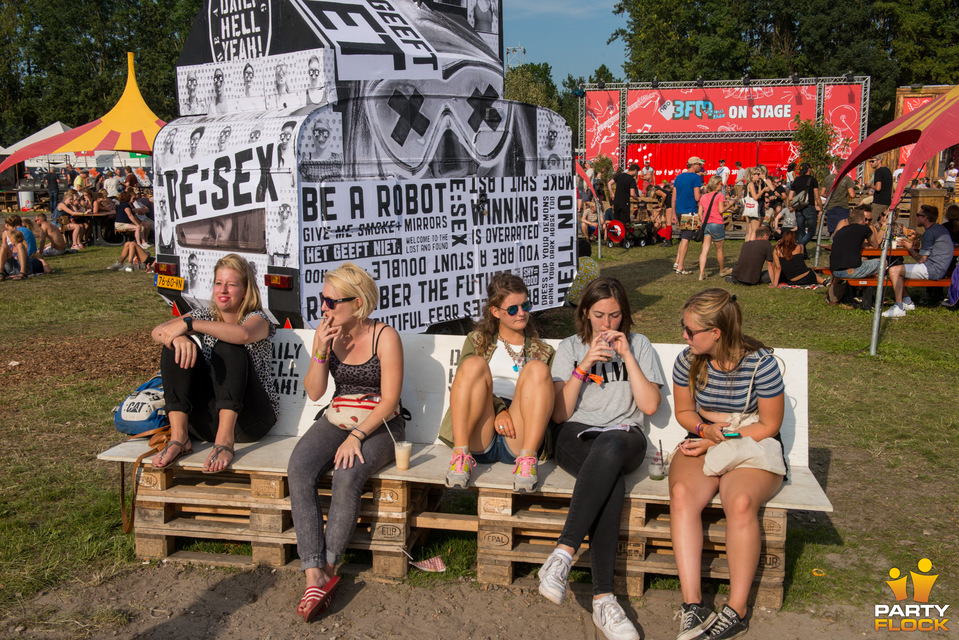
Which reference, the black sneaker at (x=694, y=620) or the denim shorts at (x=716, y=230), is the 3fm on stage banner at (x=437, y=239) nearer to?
the black sneaker at (x=694, y=620)

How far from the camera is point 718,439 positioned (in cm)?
353

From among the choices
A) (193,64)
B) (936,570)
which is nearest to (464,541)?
(936,570)

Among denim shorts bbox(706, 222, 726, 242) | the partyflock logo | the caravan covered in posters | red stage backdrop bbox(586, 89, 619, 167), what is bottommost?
the partyflock logo

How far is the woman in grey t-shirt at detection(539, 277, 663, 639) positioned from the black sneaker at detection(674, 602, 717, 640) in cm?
22

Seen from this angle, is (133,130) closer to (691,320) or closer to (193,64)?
(193,64)

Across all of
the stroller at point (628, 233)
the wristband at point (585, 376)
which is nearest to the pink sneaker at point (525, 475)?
the wristband at point (585, 376)

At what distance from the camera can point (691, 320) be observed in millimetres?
3523

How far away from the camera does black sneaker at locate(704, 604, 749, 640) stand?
10.00 feet

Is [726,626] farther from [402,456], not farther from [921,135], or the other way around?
[921,135]

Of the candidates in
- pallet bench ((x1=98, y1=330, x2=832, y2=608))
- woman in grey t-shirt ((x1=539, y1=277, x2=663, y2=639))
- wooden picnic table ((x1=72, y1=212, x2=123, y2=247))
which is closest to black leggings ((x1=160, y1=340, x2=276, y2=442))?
pallet bench ((x1=98, y1=330, x2=832, y2=608))

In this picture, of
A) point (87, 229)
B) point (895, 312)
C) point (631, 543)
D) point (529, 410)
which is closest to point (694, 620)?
point (631, 543)

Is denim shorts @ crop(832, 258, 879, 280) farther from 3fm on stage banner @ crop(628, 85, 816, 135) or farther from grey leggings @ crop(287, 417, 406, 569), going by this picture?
3fm on stage banner @ crop(628, 85, 816, 135)

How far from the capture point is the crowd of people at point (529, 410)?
10.6 feet

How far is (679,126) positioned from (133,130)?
20890mm
